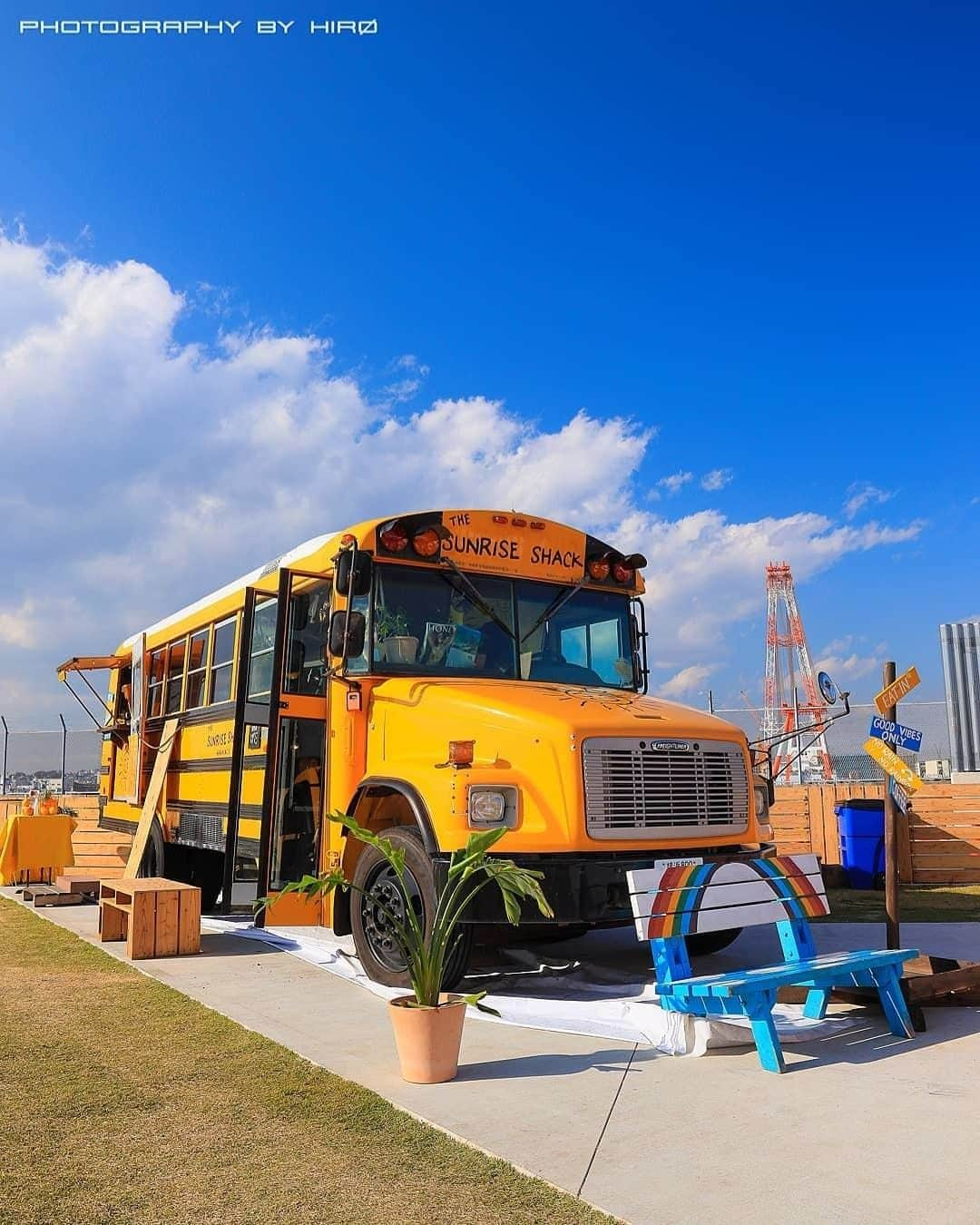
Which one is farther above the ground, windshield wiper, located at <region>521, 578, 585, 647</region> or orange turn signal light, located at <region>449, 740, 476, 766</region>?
windshield wiper, located at <region>521, 578, 585, 647</region>

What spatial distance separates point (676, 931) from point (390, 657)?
8.22 ft

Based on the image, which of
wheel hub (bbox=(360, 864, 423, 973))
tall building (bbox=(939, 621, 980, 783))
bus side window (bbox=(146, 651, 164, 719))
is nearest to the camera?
wheel hub (bbox=(360, 864, 423, 973))

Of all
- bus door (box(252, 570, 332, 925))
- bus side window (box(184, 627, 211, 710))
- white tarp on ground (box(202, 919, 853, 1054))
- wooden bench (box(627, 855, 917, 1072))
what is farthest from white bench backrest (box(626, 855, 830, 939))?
→ bus side window (box(184, 627, 211, 710))

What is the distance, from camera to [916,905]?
10.1 m

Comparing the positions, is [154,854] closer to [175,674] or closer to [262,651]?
[175,674]

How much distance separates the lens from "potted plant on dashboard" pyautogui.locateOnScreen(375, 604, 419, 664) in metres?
6.39

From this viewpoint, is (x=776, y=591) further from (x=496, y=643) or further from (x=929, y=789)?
(x=496, y=643)

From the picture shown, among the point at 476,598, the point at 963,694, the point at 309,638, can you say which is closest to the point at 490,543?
the point at 476,598

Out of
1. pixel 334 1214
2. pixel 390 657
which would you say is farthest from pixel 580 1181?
pixel 390 657

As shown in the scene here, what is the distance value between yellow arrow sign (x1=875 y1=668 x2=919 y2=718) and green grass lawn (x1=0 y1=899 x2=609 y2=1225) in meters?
3.85

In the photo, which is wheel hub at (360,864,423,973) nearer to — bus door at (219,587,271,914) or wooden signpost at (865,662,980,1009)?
bus door at (219,587,271,914)

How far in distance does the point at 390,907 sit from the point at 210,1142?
2327 millimetres

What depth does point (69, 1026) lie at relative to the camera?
5.23m

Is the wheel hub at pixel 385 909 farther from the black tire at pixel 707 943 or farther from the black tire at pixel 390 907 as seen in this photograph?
the black tire at pixel 707 943
